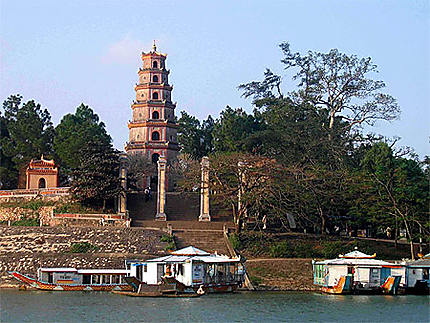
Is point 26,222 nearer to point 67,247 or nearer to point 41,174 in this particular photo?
point 41,174

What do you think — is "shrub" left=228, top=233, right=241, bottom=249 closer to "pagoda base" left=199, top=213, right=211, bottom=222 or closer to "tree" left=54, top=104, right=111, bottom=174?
"pagoda base" left=199, top=213, right=211, bottom=222

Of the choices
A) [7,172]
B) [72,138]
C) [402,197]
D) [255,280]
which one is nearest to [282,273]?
[255,280]

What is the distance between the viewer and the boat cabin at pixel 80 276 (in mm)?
39469

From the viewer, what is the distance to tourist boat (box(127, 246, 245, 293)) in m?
38.0

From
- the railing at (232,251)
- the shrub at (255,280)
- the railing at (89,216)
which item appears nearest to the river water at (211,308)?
the railing at (232,251)

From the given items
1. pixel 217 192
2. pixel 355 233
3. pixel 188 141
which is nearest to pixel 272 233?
pixel 217 192

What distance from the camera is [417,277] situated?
137 ft

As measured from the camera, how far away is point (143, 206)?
57.4m

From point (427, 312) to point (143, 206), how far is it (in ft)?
91.0

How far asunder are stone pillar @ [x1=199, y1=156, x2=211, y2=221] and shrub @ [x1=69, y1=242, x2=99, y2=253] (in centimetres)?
966

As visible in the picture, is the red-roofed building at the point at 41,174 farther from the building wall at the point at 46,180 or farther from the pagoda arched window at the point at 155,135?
the pagoda arched window at the point at 155,135

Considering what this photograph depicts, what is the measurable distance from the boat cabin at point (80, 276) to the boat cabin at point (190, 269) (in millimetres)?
831

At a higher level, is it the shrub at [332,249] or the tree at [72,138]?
the tree at [72,138]

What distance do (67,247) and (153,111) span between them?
2599 cm
